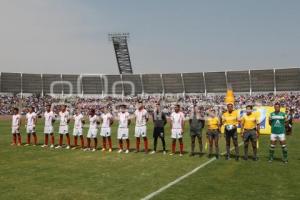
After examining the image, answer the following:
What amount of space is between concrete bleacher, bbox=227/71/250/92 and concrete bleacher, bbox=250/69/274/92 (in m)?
0.92

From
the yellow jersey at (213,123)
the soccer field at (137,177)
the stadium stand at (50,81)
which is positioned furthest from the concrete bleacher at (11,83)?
the yellow jersey at (213,123)

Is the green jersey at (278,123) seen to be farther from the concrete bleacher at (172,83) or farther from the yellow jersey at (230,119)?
the concrete bleacher at (172,83)

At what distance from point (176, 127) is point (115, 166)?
14.2 ft

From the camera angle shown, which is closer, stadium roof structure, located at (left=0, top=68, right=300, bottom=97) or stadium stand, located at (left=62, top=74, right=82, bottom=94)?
stadium roof structure, located at (left=0, top=68, right=300, bottom=97)

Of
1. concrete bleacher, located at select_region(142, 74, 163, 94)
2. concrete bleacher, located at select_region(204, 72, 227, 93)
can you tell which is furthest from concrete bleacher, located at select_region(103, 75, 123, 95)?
concrete bleacher, located at select_region(204, 72, 227, 93)

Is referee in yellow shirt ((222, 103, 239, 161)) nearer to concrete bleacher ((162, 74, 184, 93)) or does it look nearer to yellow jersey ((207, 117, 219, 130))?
yellow jersey ((207, 117, 219, 130))

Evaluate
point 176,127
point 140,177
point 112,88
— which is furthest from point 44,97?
point 140,177

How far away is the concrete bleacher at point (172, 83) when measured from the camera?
67.0 m

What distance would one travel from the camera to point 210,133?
15.9 m

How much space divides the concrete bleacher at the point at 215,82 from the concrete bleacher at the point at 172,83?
4.83 m

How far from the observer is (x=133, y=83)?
70000mm

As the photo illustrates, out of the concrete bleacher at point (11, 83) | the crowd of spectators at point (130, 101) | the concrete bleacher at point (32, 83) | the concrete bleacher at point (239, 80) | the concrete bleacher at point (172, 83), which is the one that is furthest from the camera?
the concrete bleacher at point (32, 83)

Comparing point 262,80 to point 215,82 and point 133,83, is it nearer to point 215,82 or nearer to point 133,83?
point 215,82

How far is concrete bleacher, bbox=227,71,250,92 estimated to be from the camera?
62.1m
